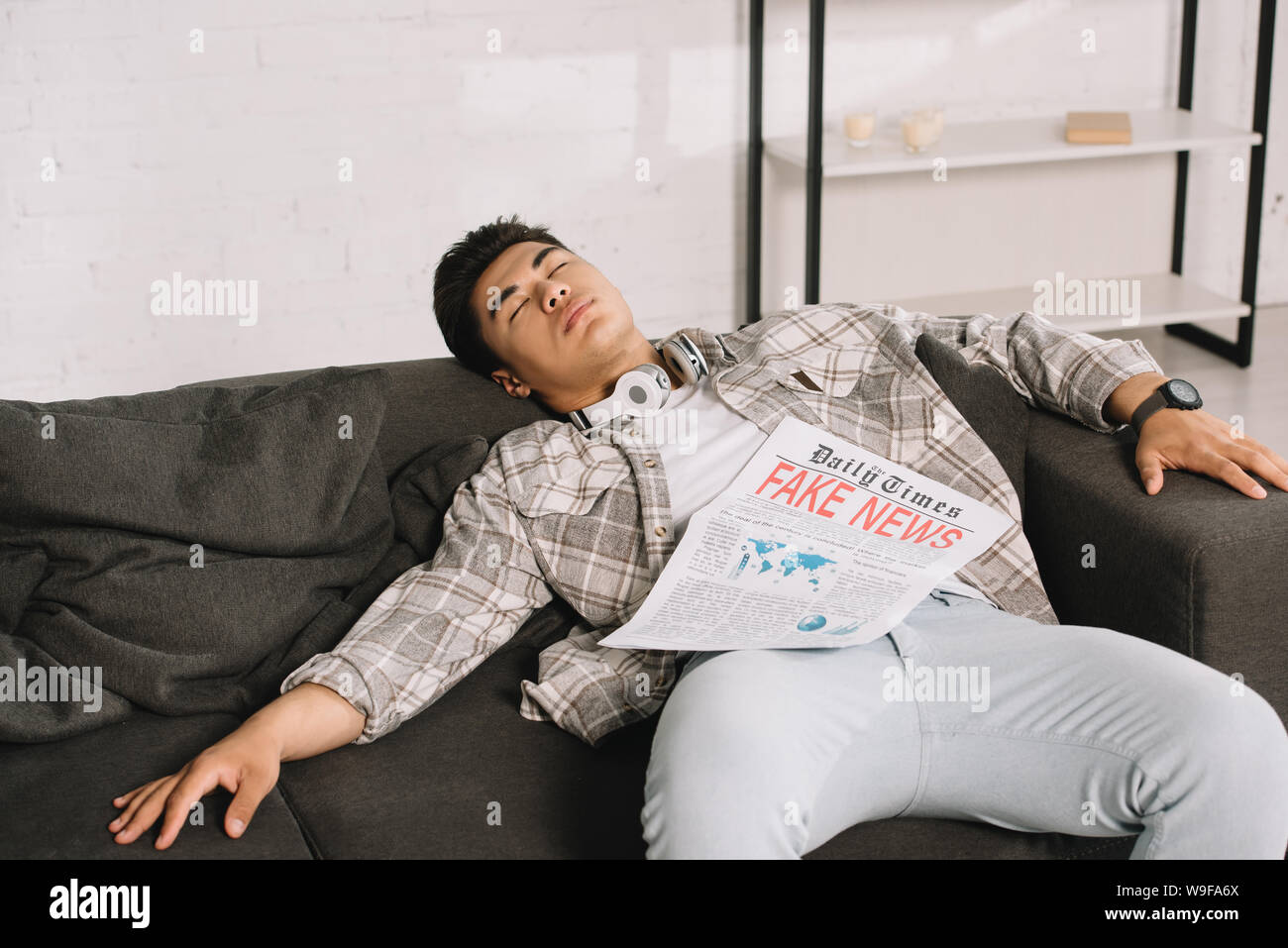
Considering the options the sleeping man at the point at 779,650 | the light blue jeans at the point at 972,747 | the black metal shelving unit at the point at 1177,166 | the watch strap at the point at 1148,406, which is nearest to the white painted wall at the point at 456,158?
the black metal shelving unit at the point at 1177,166

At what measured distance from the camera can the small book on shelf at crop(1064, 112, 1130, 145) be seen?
318 centimetres

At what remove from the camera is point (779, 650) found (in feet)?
4.27

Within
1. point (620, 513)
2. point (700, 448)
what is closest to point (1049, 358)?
point (700, 448)

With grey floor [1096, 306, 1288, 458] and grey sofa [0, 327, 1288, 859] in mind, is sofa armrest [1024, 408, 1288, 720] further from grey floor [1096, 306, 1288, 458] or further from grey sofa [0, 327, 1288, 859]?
grey floor [1096, 306, 1288, 458]

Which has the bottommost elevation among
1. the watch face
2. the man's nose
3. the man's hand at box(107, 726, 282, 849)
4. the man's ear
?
the man's hand at box(107, 726, 282, 849)

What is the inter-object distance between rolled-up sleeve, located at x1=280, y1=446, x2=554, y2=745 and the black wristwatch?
732mm

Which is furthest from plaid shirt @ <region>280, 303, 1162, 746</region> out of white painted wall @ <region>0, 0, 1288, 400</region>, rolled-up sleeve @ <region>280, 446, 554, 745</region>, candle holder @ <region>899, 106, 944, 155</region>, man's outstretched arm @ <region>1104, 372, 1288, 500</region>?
white painted wall @ <region>0, 0, 1288, 400</region>

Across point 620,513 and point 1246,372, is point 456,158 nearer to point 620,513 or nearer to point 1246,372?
point 620,513

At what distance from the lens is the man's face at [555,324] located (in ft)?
5.44

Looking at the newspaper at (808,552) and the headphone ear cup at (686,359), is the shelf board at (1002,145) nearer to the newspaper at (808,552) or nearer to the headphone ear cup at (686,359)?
the headphone ear cup at (686,359)

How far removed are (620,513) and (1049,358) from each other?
60 centimetres
